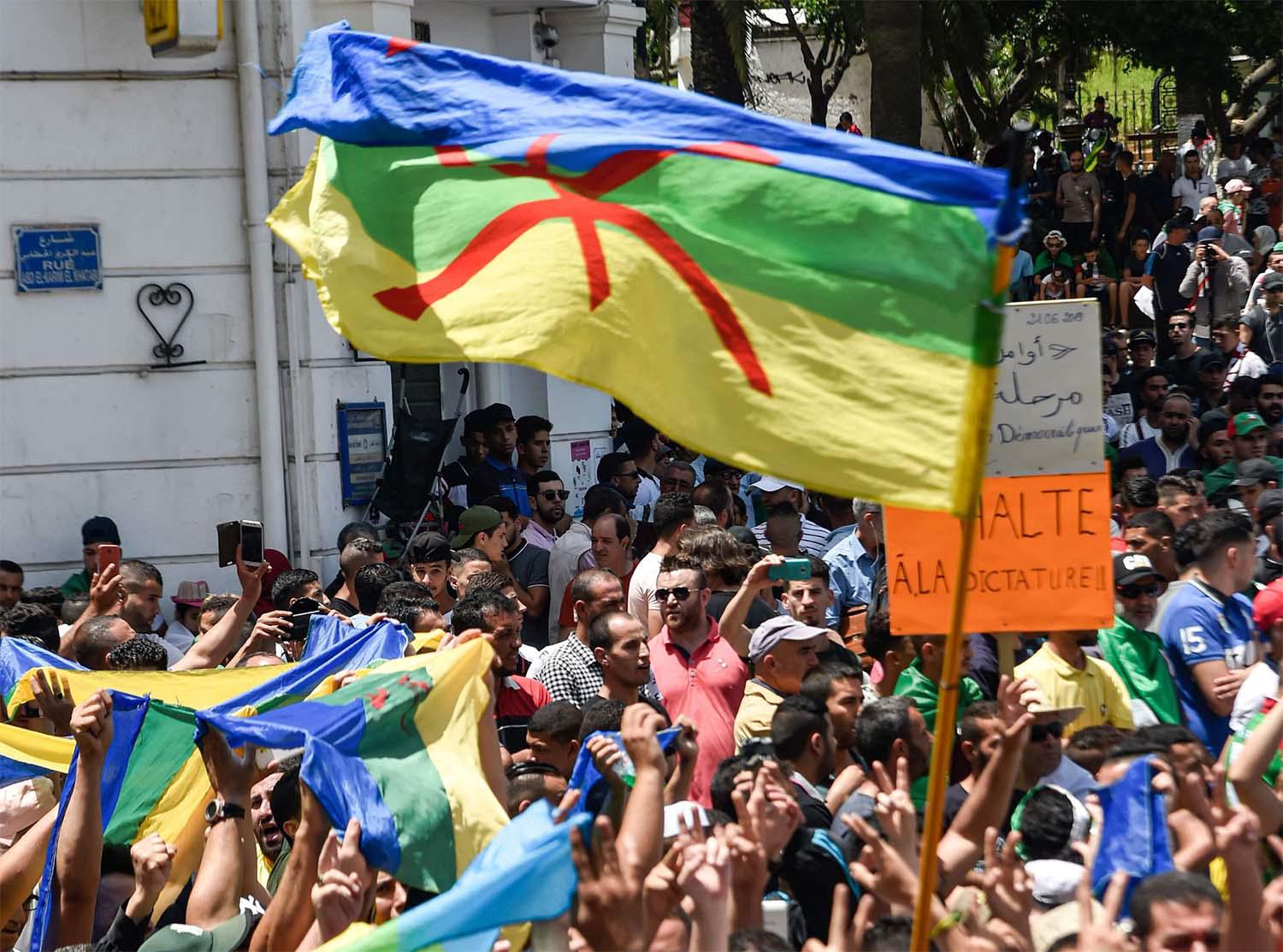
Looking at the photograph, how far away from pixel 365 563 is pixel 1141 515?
3.88 meters

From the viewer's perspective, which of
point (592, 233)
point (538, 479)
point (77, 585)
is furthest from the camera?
point (538, 479)

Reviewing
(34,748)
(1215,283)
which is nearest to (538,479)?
(34,748)

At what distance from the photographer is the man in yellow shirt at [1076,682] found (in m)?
7.12

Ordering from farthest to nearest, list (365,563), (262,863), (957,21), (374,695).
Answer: (957,21), (365,563), (262,863), (374,695)

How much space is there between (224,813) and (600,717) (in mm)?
1272

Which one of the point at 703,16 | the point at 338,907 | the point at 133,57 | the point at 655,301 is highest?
the point at 703,16

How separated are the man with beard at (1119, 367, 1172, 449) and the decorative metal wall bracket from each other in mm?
6231

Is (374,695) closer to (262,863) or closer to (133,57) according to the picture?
(262,863)

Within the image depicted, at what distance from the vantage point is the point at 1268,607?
723 cm

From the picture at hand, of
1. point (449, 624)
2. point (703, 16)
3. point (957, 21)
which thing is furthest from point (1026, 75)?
point (449, 624)

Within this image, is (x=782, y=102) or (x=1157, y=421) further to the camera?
(x=782, y=102)

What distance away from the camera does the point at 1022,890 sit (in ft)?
14.5

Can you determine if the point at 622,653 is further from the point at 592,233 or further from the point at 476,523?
the point at 476,523

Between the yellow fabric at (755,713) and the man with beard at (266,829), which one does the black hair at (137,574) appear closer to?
the man with beard at (266,829)
